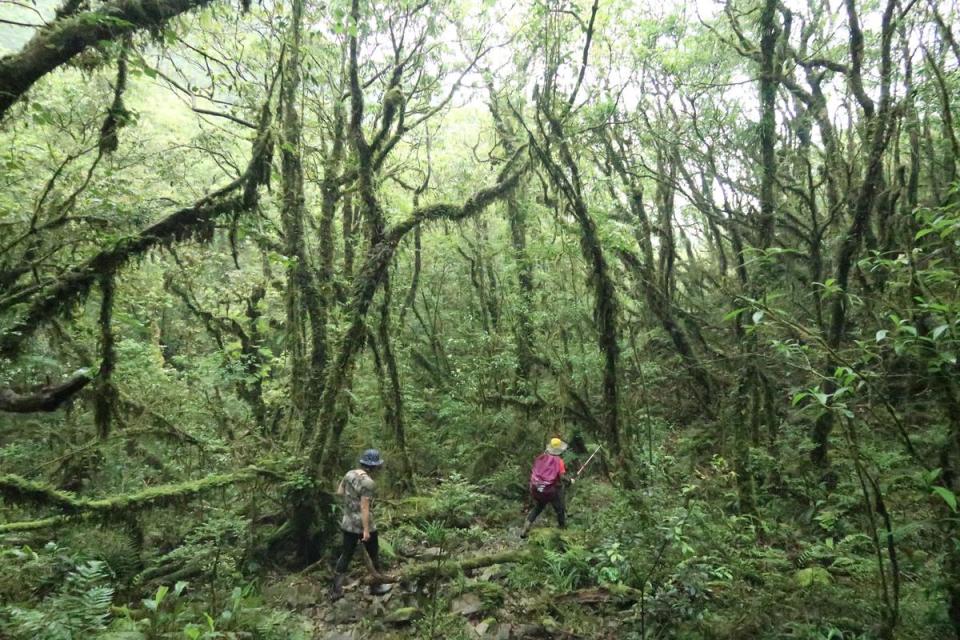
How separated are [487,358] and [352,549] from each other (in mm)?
7498

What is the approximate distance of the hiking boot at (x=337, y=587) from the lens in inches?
287

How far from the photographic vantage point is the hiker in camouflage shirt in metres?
7.33

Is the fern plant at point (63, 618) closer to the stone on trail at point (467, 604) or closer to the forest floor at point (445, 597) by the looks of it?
the forest floor at point (445, 597)

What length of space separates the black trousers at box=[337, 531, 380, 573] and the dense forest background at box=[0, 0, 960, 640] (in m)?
0.53

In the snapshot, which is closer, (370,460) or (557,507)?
(370,460)

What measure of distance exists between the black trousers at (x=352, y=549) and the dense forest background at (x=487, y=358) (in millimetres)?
534

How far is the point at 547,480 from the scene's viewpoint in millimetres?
8984

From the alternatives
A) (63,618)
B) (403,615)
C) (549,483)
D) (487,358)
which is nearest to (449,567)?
(403,615)

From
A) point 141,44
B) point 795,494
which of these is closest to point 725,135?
point 795,494

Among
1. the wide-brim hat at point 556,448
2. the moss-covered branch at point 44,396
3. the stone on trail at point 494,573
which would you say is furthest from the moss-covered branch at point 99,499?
the wide-brim hat at point 556,448

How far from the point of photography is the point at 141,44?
546cm

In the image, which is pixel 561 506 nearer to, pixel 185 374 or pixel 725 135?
pixel 185 374

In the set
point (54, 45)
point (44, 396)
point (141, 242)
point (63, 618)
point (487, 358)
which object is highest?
point (54, 45)

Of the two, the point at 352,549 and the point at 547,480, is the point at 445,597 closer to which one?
the point at 352,549
